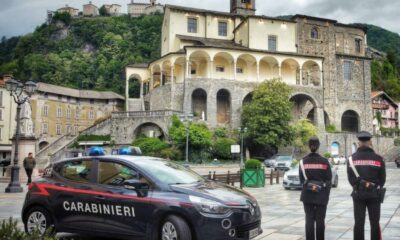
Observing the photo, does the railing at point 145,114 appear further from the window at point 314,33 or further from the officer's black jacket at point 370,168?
the officer's black jacket at point 370,168

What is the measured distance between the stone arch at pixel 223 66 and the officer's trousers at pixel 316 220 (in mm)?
43845

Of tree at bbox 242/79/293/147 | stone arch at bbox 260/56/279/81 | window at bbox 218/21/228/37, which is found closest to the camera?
tree at bbox 242/79/293/147

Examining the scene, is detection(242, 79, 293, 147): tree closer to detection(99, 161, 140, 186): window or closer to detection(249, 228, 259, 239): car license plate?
detection(99, 161, 140, 186): window

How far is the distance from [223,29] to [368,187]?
170 ft

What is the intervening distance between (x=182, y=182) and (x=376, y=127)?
64.4m

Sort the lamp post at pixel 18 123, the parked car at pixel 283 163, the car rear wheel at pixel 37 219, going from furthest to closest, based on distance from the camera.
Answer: the parked car at pixel 283 163
the lamp post at pixel 18 123
the car rear wheel at pixel 37 219

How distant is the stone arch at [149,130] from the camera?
150 ft

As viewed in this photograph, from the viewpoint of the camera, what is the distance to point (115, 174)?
7.59 m

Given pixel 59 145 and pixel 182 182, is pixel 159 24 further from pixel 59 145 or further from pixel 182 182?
pixel 182 182

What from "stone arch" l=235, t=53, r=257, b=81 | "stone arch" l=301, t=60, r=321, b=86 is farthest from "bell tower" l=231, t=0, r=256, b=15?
"stone arch" l=301, t=60, r=321, b=86

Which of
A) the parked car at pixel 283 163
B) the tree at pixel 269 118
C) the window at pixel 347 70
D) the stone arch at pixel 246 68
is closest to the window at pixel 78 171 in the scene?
the parked car at pixel 283 163

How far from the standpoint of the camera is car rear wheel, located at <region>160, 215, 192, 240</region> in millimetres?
6488

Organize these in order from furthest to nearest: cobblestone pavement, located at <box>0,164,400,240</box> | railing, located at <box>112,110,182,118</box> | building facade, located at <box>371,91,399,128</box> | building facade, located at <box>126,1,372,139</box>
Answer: building facade, located at <box>371,91,399,128</box> → building facade, located at <box>126,1,372,139</box> → railing, located at <box>112,110,182,118</box> → cobblestone pavement, located at <box>0,164,400,240</box>

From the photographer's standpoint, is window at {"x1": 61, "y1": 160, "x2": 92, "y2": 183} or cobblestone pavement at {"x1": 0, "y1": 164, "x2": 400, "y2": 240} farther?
cobblestone pavement at {"x1": 0, "y1": 164, "x2": 400, "y2": 240}
